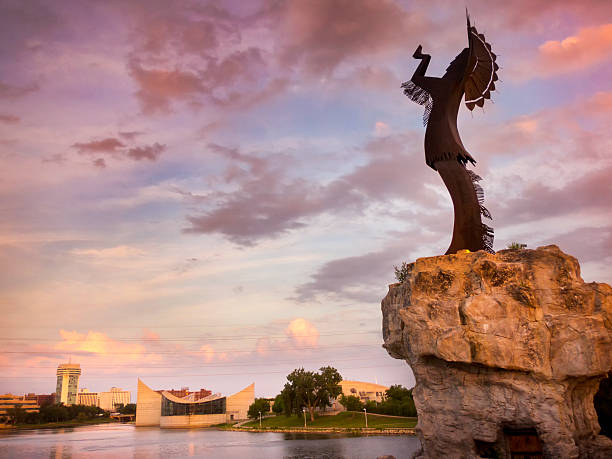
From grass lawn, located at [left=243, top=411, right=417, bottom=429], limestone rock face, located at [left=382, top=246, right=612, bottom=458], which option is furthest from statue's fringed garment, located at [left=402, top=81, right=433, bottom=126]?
grass lawn, located at [left=243, top=411, right=417, bottom=429]

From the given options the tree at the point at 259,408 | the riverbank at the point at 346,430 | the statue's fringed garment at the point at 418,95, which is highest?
the statue's fringed garment at the point at 418,95

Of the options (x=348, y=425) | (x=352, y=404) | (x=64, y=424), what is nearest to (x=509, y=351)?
(x=348, y=425)

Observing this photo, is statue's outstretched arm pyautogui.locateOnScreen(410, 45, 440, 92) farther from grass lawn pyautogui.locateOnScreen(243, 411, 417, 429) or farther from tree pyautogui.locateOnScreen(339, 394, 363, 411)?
tree pyautogui.locateOnScreen(339, 394, 363, 411)

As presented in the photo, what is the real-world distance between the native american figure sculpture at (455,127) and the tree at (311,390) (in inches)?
2235

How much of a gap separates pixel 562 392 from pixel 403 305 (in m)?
8.12

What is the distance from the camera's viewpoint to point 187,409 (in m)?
116

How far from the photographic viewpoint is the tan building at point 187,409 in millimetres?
114562

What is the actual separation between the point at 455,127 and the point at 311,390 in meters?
58.6

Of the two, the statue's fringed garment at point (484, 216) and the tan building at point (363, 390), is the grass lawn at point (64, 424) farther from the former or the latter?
the statue's fringed garment at point (484, 216)

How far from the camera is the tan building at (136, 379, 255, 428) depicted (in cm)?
11456

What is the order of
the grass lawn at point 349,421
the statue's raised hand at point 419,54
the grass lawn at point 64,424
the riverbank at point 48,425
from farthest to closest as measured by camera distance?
the grass lawn at point 64,424
the riverbank at point 48,425
the grass lawn at point 349,421
the statue's raised hand at point 419,54

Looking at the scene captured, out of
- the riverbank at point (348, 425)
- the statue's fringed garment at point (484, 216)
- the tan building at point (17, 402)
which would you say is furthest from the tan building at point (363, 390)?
the tan building at point (17, 402)

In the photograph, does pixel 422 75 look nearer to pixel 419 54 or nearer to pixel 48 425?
pixel 419 54

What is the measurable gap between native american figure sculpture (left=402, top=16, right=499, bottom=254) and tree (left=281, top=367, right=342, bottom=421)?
56759mm
